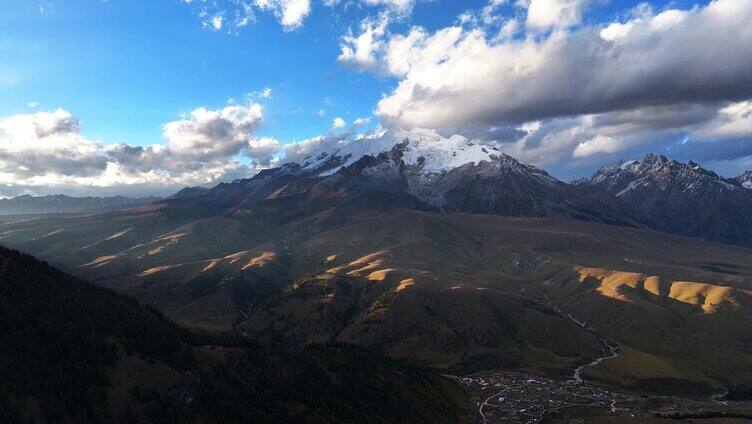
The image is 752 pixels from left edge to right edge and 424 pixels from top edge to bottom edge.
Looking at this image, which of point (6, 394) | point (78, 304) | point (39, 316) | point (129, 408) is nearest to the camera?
point (6, 394)

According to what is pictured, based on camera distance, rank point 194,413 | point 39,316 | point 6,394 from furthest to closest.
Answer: point 39,316, point 194,413, point 6,394

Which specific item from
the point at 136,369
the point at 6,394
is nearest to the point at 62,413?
the point at 6,394

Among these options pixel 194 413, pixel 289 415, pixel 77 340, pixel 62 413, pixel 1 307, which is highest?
pixel 1 307

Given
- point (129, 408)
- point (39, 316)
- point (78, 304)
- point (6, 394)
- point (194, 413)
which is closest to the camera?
point (6, 394)

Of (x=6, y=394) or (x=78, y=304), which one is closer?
(x=6, y=394)

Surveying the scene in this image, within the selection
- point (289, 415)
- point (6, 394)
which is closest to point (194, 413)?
point (289, 415)

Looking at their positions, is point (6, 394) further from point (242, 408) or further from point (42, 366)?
point (242, 408)

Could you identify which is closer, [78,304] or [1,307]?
[1,307]

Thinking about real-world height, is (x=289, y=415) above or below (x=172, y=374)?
below

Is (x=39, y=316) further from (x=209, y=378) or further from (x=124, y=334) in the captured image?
(x=209, y=378)
